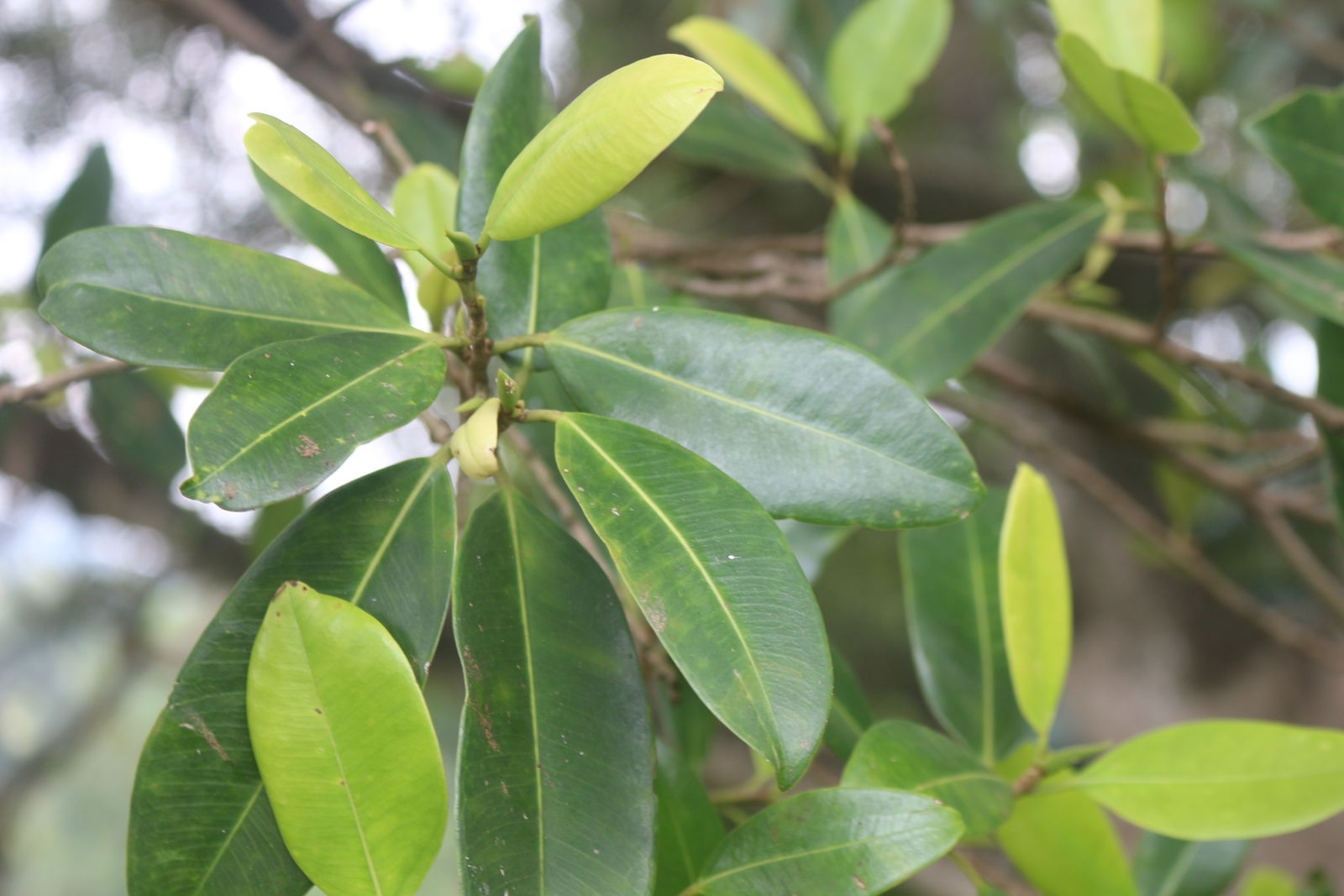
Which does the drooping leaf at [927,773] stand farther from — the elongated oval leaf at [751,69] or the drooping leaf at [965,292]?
the elongated oval leaf at [751,69]

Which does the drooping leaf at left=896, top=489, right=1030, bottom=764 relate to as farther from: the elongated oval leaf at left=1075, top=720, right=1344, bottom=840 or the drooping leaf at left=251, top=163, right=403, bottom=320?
the drooping leaf at left=251, top=163, right=403, bottom=320

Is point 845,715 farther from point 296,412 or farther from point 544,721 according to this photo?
point 296,412

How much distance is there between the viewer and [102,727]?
2.13 metres

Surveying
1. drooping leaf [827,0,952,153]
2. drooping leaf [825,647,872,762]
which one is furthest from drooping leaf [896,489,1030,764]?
drooping leaf [827,0,952,153]

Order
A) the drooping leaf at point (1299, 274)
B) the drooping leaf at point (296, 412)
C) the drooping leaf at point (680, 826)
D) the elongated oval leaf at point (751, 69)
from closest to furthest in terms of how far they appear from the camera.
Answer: the drooping leaf at point (296, 412)
the drooping leaf at point (680, 826)
the drooping leaf at point (1299, 274)
the elongated oval leaf at point (751, 69)

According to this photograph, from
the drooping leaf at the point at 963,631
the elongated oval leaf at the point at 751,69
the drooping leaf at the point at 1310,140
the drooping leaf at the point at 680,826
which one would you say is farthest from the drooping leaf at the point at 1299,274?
the drooping leaf at the point at 680,826

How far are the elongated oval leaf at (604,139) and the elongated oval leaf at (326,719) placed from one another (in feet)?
0.49

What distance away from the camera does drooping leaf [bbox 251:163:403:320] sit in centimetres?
45

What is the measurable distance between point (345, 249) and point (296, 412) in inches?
7.6

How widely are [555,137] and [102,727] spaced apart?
7.92 ft

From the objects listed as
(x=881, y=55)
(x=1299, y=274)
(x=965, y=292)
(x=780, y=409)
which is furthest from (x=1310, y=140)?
(x=780, y=409)

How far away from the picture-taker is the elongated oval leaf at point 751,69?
0.66 metres

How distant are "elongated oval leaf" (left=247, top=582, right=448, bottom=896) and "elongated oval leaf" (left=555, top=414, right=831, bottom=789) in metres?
0.09

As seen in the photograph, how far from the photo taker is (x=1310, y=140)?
0.53 metres
